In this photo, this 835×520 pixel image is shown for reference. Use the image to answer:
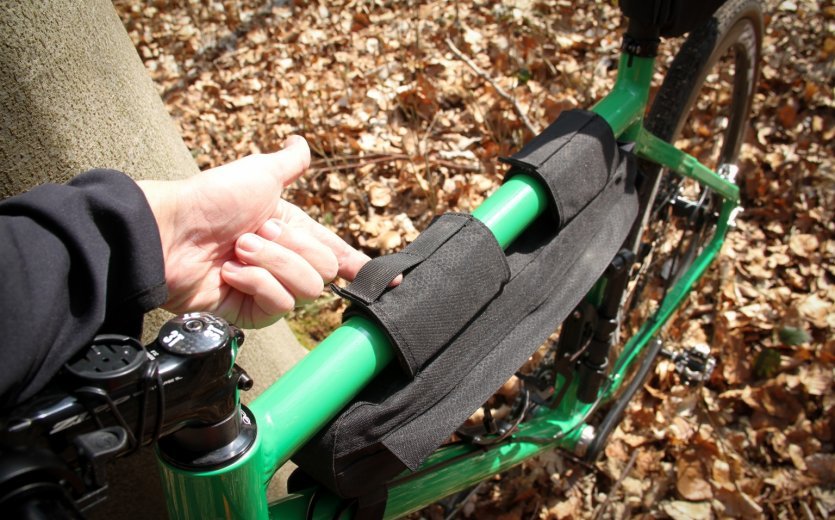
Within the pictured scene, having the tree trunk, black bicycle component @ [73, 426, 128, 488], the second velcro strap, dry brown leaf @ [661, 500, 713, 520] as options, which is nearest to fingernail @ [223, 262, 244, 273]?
the second velcro strap

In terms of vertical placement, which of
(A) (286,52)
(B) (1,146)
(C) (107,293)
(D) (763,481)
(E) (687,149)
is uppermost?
(B) (1,146)

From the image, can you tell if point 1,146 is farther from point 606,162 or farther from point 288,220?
point 606,162

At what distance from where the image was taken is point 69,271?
80 cm

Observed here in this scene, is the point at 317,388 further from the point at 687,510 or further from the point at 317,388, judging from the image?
the point at 687,510

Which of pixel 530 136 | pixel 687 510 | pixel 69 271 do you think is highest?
pixel 69 271

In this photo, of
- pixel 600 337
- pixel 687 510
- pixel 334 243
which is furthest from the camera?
pixel 687 510

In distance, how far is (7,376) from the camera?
0.68 metres

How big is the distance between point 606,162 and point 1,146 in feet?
4.30

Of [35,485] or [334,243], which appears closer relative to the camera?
[35,485]

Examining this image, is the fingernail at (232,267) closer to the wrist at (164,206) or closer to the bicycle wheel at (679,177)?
the wrist at (164,206)

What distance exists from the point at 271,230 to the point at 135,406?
0.58m

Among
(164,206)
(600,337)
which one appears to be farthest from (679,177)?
(164,206)

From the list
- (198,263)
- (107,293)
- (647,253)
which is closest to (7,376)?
(107,293)

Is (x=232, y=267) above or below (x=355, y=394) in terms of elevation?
above
